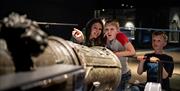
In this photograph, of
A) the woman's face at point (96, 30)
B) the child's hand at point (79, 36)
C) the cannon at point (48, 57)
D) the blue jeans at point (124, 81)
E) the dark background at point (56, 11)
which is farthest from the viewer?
the dark background at point (56, 11)

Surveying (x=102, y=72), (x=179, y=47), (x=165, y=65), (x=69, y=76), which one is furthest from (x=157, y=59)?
(x=179, y=47)

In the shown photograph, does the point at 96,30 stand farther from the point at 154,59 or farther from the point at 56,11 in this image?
the point at 56,11

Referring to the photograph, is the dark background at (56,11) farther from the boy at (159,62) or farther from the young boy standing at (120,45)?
the boy at (159,62)

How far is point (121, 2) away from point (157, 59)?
29.4 ft

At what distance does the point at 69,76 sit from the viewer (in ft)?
6.59

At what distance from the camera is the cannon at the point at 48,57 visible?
1.88 m

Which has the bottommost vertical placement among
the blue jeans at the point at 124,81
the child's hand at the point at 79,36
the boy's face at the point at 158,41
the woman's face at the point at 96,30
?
the blue jeans at the point at 124,81

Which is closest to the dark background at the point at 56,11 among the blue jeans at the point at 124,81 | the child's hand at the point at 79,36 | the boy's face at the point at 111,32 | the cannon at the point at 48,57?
the child's hand at the point at 79,36

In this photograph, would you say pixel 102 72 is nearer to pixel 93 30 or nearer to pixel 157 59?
pixel 93 30

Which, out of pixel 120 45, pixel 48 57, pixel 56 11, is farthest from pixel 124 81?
pixel 56 11

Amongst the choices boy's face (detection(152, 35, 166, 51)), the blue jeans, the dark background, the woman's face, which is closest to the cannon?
the woman's face

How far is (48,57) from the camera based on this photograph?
7.66 feet

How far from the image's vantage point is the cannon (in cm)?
188

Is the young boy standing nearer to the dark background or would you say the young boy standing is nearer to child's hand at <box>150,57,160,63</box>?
child's hand at <box>150,57,160,63</box>
